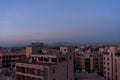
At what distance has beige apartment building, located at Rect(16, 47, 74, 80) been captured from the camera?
2466cm

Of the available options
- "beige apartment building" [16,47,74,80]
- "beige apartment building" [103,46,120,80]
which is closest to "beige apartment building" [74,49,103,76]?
"beige apartment building" [103,46,120,80]

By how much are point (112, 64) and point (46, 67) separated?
24708 mm

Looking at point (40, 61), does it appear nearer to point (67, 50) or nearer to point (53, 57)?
point (53, 57)

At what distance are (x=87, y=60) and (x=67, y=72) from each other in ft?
113

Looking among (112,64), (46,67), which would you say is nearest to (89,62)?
(112,64)

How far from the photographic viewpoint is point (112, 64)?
152 ft

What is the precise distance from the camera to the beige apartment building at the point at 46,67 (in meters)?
24.7

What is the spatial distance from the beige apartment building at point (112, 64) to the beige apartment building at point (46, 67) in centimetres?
1845

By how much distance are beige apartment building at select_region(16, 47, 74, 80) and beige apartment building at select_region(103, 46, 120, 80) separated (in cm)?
1845

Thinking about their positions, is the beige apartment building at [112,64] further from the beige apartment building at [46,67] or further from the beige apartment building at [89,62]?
the beige apartment building at [46,67]

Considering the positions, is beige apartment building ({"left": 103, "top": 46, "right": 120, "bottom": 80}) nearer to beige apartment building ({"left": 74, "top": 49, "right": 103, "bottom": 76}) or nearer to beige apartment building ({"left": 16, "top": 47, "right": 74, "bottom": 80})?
beige apartment building ({"left": 74, "top": 49, "right": 103, "bottom": 76})

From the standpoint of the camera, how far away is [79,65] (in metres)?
62.1

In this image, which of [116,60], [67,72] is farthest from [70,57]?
[116,60]

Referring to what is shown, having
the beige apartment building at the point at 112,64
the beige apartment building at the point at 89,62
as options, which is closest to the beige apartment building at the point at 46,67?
the beige apartment building at the point at 112,64
